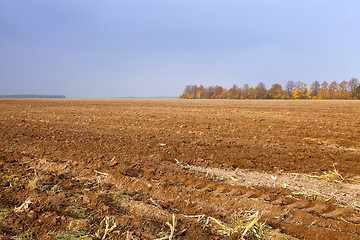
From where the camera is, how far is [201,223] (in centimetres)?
324

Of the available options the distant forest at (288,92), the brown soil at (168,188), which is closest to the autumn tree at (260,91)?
the distant forest at (288,92)

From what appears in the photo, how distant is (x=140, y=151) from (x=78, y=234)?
3.99 m

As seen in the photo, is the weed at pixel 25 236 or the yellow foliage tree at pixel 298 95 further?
the yellow foliage tree at pixel 298 95

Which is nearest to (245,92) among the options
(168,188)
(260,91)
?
(260,91)

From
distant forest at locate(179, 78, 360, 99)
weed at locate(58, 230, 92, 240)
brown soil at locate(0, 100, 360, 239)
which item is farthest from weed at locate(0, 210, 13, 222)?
distant forest at locate(179, 78, 360, 99)

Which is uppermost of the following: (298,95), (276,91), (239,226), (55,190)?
(276,91)

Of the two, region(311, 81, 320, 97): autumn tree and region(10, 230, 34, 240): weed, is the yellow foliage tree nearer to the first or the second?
region(311, 81, 320, 97): autumn tree

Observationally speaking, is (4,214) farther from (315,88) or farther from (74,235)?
(315,88)

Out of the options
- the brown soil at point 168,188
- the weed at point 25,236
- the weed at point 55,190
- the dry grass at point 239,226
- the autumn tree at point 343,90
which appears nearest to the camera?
the weed at point 25,236

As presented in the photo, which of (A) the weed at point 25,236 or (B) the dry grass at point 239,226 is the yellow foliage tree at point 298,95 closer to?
(B) the dry grass at point 239,226

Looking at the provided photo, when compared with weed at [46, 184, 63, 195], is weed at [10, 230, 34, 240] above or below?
below

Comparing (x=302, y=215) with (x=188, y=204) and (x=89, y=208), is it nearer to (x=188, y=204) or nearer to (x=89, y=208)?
(x=188, y=204)

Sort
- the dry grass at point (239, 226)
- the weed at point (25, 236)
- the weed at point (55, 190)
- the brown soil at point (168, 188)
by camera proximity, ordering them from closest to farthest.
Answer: the weed at point (25, 236) < the dry grass at point (239, 226) < the brown soil at point (168, 188) < the weed at point (55, 190)

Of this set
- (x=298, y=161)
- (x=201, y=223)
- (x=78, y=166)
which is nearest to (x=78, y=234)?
(x=201, y=223)
